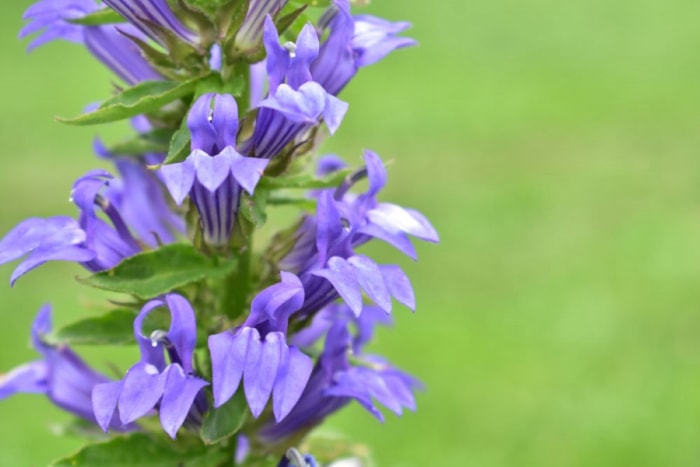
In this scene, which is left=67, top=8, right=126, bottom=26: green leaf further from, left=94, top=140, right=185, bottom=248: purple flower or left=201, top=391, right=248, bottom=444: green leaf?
left=201, top=391, right=248, bottom=444: green leaf

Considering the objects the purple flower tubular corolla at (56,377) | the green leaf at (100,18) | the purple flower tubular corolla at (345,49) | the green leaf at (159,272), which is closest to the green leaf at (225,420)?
the green leaf at (159,272)

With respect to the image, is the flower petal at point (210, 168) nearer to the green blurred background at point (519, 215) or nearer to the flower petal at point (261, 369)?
the flower petal at point (261, 369)

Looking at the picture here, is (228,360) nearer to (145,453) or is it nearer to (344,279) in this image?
(344,279)

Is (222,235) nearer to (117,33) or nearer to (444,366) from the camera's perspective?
(117,33)

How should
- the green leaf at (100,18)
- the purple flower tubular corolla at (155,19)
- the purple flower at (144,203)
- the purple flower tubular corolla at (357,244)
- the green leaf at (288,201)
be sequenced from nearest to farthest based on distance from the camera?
the purple flower tubular corolla at (357,244) → the purple flower tubular corolla at (155,19) → the green leaf at (100,18) → the green leaf at (288,201) → the purple flower at (144,203)

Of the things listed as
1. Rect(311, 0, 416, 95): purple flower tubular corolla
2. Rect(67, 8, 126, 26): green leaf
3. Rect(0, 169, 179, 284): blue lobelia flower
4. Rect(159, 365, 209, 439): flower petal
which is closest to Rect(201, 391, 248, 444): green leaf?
Rect(159, 365, 209, 439): flower petal

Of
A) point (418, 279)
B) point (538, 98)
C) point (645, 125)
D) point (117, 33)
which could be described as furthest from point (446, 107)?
point (117, 33)
